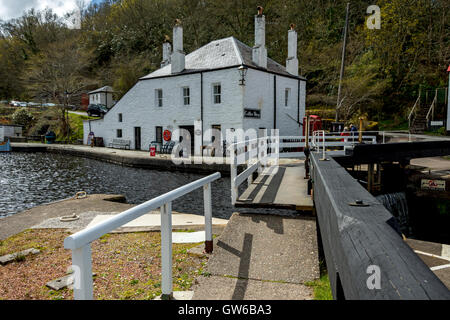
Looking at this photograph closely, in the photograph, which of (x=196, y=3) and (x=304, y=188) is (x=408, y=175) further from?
(x=196, y=3)

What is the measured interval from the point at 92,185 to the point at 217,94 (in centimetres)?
1165

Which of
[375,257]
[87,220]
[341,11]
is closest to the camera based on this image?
[375,257]

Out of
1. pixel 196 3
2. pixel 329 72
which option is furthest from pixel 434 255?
pixel 196 3

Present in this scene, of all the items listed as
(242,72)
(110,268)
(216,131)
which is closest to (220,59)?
(242,72)

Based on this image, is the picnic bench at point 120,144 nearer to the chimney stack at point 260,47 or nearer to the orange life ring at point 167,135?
the orange life ring at point 167,135

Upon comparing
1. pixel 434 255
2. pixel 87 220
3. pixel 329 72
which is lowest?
pixel 434 255

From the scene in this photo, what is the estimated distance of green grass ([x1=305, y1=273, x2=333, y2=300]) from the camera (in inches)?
115

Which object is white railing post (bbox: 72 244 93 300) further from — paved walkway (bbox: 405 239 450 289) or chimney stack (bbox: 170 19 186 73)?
chimney stack (bbox: 170 19 186 73)

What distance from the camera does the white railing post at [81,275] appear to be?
1577 millimetres

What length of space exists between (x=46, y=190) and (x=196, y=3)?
40.5 metres

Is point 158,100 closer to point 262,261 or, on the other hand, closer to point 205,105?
point 205,105

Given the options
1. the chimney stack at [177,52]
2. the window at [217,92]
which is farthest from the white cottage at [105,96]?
the window at [217,92]

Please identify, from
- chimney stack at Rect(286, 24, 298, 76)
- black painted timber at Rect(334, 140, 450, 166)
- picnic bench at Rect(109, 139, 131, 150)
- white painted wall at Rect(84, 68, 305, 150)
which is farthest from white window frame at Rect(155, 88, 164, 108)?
black painted timber at Rect(334, 140, 450, 166)

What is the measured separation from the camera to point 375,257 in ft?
4.76
